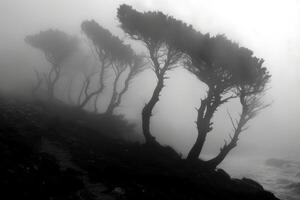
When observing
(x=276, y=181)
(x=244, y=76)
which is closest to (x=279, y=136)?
(x=276, y=181)

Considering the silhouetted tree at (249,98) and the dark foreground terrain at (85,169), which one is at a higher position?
the silhouetted tree at (249,98)

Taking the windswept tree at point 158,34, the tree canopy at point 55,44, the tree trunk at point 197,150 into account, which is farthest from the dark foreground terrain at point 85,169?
the tree canopy at point 55,44

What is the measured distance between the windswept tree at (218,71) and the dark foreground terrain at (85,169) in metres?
3.52

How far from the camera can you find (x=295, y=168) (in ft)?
261

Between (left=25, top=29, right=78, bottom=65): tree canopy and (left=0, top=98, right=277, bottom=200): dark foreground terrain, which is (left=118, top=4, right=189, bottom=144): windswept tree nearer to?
(left=0, top=98, right=277, bottom=200): dark foreground terrain

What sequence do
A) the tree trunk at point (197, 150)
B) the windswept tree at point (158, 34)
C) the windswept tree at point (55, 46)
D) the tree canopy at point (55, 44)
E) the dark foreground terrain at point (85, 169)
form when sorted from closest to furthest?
the dark foreground terrain at point (85, 169)
the tree trunk at point (197, 150)
the windswept tree at point (158, 34)
the windswept tree at point (55, 46)
the tree canopy at point (55, 44)

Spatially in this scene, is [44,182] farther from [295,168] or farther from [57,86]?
[295,168]

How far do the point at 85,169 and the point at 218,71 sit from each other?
1424 cm

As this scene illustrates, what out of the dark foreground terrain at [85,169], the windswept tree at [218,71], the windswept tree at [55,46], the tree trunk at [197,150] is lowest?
the dark foreground terrain at [85,169]

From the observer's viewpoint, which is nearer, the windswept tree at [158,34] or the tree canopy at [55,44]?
the windswept tree at [158,34]

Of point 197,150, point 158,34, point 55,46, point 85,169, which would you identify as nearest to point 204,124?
point 197,150

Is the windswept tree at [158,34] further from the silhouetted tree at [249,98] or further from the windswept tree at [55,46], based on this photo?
the windswept tree at [55,46]

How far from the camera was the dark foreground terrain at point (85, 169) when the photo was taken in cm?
1191

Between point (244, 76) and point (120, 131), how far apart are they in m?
18.7
